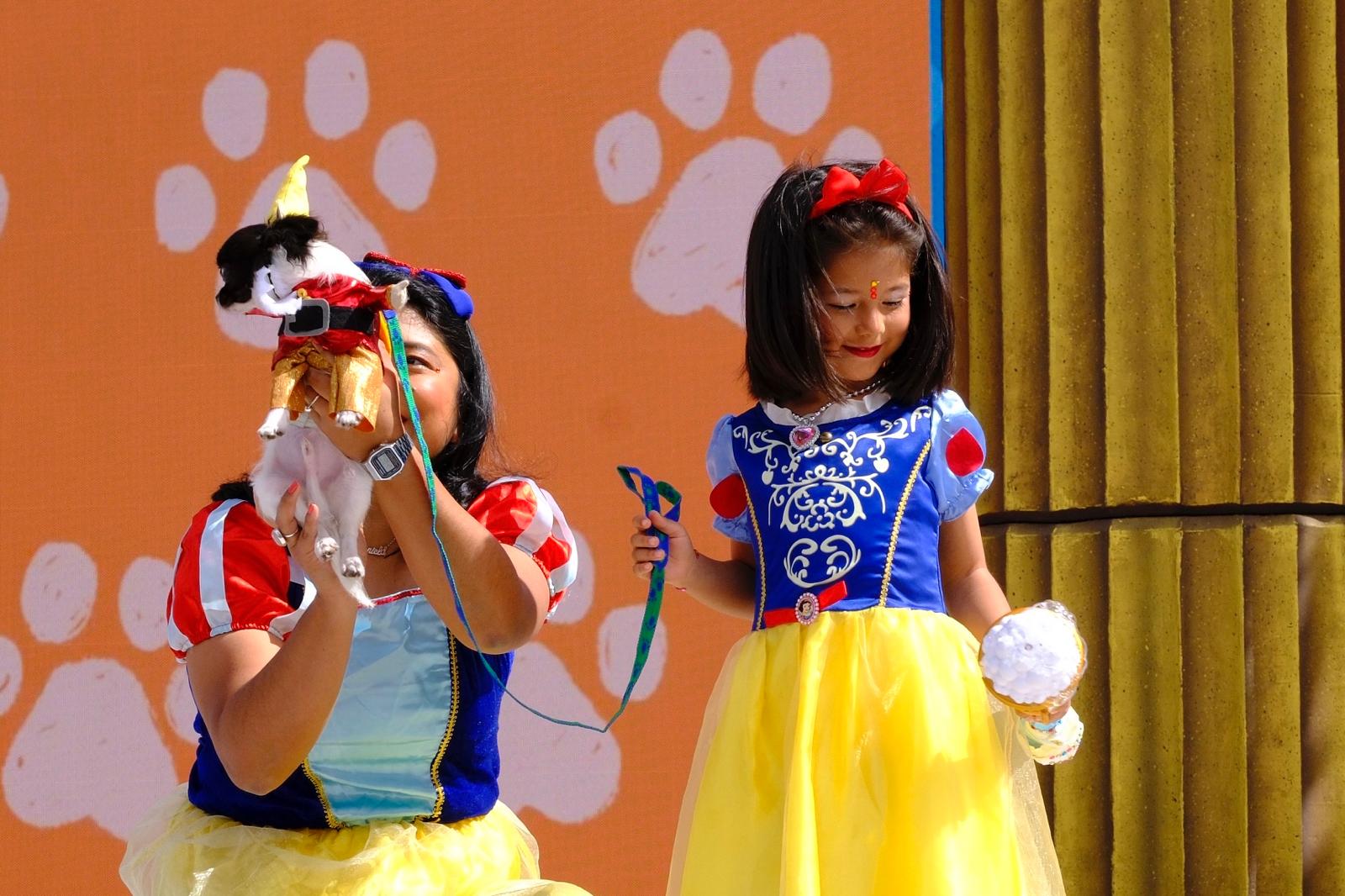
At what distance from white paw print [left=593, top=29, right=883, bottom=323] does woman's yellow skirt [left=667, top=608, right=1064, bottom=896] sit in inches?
39.1

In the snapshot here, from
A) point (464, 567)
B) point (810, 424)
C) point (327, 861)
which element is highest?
point (810, 424)

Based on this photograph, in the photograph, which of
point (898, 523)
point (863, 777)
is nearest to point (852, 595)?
point (898, 523)

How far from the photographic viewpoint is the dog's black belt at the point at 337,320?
148 centimetres

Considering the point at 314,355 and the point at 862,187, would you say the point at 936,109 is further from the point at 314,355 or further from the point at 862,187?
the point at 314,355

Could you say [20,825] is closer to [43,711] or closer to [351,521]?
[43,711]

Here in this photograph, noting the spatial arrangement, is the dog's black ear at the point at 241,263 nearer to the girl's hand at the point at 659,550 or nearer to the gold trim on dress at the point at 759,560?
the girl's hand at the point at 659,550

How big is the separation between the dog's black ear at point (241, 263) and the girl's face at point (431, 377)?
0.24 meters

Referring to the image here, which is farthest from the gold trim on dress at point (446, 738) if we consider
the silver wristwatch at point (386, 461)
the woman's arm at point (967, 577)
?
the woman's arm at point (967, 577)

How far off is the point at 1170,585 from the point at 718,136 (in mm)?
1125

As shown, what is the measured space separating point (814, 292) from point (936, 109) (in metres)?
0.91

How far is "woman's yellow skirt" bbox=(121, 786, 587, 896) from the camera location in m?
1.65

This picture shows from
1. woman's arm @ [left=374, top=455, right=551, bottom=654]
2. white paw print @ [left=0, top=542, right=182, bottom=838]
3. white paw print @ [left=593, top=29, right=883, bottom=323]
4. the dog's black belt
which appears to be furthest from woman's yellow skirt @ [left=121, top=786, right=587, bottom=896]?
white paw print @ [left=593, top=29, right=883, bottom=323]

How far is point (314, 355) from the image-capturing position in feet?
4.86

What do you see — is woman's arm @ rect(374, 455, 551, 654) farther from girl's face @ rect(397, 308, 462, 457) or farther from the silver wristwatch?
girl's face @ rect(397, 308, 462, 457)
